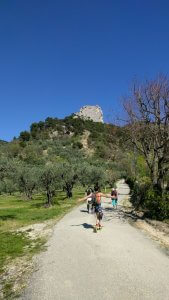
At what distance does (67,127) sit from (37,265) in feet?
468

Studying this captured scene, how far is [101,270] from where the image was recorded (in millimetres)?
11234

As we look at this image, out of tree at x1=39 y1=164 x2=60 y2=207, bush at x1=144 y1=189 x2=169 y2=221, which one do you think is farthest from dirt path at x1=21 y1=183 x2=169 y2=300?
tree at x1=39 y1=164 x2=60 y2=207

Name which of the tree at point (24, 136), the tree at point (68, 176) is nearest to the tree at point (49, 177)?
the tree at point (68, 176)

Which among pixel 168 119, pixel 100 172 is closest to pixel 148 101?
pixel 168 119

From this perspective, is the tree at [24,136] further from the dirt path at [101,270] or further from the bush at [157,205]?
the dirt path at [101,270]

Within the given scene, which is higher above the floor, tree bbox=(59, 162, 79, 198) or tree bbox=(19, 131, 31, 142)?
tree bbox=(19, 131, 31, 142)

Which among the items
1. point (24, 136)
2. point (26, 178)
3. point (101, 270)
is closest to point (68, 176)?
point (26, 178)

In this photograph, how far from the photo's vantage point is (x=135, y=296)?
8.90 m

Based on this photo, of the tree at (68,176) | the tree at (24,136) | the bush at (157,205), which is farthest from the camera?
the tree at (24,136)

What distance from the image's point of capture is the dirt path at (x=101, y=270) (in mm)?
9250

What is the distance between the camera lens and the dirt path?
9.25 meters

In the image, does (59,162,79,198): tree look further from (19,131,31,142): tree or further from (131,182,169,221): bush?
(19,131,31,142): tree

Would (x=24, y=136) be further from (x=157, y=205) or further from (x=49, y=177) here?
(x=157, y=205)

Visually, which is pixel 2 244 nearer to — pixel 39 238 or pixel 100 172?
pixel 39 238
